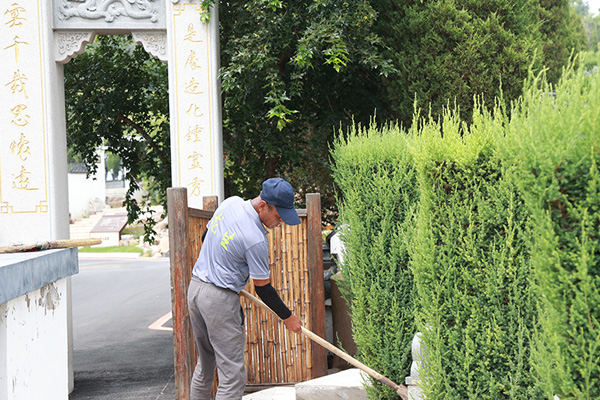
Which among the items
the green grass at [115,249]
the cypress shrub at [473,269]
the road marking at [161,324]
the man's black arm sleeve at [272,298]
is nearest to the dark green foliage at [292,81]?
the man's black arm sleeve at [272,298]

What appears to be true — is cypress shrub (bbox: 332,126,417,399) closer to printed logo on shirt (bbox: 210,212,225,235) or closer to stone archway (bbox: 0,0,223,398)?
printed logo on shirt (bbox: 210,212,225,235)

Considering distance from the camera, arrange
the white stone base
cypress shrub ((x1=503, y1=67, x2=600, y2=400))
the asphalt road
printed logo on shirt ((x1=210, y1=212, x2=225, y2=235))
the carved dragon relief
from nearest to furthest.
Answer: cypress shrub ((x1=503, y1=67, x2=600, y2=400))
the white stone base
printed logo on shirt ((x1=210, y1=212, x2=225, y2=235))
the carved dragon relief
the asphalt road

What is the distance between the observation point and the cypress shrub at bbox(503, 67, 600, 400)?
1.91 meters

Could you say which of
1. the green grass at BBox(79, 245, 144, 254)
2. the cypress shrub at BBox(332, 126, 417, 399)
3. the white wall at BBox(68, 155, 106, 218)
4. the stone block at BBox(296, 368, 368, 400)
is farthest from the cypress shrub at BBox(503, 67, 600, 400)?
the white wall at BBox(68, 155, 106, 218)

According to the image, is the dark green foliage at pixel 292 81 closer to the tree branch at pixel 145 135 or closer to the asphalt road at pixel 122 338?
the tree branch at pixel 145 135

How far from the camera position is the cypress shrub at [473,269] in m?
2.89

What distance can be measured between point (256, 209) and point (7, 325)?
2305 mm

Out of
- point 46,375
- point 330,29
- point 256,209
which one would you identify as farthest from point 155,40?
point 46,375

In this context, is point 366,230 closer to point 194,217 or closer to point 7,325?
point 194,217

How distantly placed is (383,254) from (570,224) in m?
2.68

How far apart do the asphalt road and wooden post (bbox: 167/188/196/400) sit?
2343 millimetres

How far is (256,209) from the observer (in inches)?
165

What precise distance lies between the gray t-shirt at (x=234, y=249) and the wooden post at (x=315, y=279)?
154 cm

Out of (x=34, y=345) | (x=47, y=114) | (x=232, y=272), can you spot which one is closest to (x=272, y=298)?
(x=232, y=272)
